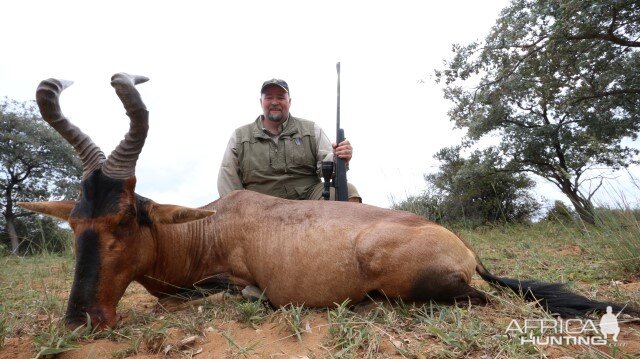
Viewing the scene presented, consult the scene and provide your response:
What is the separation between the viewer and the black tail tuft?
9.33ft

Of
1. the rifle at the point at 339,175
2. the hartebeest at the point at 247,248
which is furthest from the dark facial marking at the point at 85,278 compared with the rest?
the rifle at the point at 339,175

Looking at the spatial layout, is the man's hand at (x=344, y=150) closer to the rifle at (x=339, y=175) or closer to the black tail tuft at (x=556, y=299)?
the rifle at (x=339, y=175)

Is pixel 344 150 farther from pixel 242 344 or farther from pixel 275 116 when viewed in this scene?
pixel 242 344

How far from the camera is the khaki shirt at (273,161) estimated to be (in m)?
5.75

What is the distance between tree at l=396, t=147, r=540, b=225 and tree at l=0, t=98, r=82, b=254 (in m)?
17.9

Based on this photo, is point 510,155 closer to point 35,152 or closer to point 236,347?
point 236,347

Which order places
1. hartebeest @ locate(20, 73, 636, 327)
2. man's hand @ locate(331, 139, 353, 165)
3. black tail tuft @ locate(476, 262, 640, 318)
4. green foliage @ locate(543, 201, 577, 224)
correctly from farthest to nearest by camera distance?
green foliage @ locate(543, 201, 577, 224)
man's hand @ locate(331, 139, 353, 165)
hartebeest @ locate(20, 73, 636, 327)
black tail tuft @ locate(476, 262, 640, 318)

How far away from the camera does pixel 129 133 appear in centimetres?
341

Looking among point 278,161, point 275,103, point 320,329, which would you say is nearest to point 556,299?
point 320,329

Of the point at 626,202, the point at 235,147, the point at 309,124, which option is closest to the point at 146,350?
the point at 235,147

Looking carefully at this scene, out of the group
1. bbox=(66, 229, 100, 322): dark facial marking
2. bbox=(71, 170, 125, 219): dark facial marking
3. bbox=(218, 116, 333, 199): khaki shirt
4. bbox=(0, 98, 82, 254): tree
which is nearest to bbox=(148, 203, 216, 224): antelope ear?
bbox=(71, 170, 125, 219): dark facial marking

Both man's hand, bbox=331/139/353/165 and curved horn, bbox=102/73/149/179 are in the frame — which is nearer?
curved horn, bbox=102/73/149/179

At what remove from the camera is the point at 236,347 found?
103 inches

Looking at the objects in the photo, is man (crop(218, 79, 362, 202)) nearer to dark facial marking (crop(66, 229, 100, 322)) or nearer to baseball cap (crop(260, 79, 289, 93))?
baseball cap (crop(260, 79, 289, 93))
